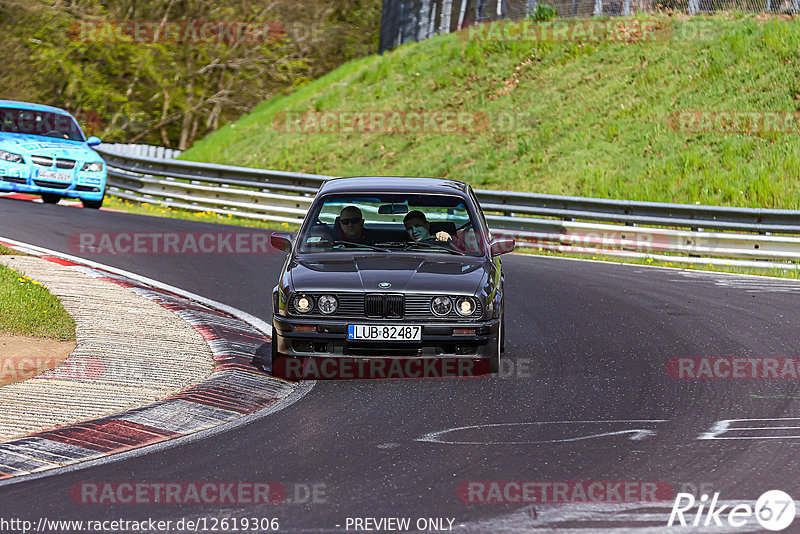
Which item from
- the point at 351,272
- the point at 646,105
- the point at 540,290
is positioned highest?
the point at 646,105

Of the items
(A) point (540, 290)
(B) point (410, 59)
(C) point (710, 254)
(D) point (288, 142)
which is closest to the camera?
(A) point (540, 290)

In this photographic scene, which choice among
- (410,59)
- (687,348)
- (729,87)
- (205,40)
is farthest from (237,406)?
(205,40)

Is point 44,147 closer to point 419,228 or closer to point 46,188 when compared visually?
point 46,188

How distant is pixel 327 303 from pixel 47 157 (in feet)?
42.7

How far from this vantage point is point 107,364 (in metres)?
8.75

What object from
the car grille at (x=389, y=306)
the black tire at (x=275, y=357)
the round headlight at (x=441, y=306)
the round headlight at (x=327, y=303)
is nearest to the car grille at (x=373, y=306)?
the car grille at (x=389, y=306)

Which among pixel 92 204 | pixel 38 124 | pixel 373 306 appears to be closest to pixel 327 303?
pixel 373 306

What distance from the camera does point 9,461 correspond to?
6164 mm

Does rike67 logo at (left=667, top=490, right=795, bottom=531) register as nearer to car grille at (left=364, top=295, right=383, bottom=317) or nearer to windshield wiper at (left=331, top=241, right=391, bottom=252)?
car grille at (left=364, top=295, right=383, bottom=317)

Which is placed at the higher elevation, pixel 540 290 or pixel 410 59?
pixel 410 59

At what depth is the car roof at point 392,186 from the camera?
32.5ft

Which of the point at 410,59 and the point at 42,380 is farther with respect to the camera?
the point at 410,59

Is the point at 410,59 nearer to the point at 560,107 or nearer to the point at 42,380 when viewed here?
the point at 560,107

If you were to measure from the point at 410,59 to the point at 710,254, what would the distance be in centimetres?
1936
